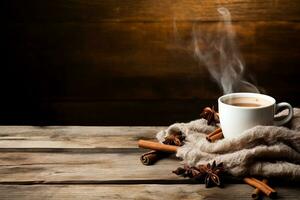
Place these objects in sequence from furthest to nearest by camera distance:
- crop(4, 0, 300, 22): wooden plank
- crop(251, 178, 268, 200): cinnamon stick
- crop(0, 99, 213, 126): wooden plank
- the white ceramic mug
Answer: crop(0, 99, 213, 126): wooden plank, crop(4, 0, 300, 22): wooden plank, the white ceramic mug, crop(251, 178, 268, 200): cinnamon stick

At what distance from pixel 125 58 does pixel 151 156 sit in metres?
1.01

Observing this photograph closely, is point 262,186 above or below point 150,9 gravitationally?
below

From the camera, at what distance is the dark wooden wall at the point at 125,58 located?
5.86 feet

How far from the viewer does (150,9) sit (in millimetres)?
1779

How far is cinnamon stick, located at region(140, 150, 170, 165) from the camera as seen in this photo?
87cm

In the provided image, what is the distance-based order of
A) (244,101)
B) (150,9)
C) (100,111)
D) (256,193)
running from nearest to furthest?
(256,193) < (244,101) < (150,9) < (100,111)

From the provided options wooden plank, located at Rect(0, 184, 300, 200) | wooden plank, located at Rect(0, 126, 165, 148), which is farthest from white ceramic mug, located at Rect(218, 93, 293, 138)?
wooden plank, located at Rect(0, 126, 165, 148)

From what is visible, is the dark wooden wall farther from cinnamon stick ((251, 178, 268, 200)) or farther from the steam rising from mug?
cinnamon stick ((251, 178, 268, 200))

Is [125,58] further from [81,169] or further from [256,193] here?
[256,193]

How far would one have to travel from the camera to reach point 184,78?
1.85 metres

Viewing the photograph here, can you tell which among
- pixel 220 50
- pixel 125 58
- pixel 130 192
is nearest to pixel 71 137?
pixel 130 192

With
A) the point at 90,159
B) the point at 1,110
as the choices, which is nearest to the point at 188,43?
the point at 1,110

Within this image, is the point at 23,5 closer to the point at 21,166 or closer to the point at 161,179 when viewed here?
the point at 21,166

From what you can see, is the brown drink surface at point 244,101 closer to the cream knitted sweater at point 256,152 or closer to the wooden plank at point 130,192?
the cream knitted sweater at point 256,152
